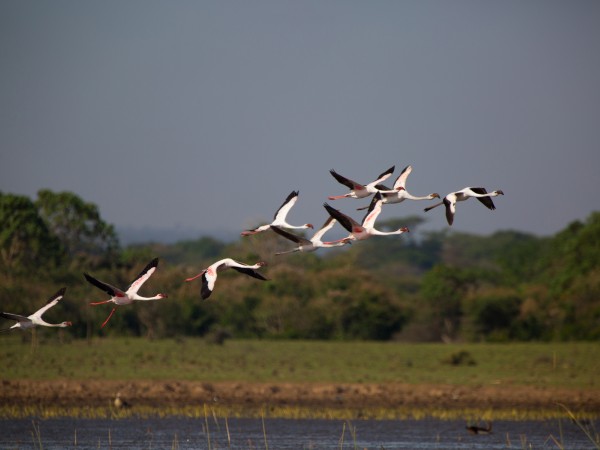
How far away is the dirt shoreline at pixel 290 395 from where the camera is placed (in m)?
30.5

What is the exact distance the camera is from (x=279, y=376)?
1404 inches

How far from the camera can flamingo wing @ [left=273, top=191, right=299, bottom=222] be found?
1644 cm

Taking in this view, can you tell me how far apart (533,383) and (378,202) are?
67.2 ft

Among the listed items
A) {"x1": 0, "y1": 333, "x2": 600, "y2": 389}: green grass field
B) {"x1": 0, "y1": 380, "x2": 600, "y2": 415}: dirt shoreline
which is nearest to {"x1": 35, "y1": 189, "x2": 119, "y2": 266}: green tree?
{"x1": 0, "y1": 333, "x2": 600, "y2": 389}: green grass field

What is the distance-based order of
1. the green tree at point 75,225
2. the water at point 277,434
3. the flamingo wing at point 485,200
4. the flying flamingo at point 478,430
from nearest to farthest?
the flamingo wing at point 485,200 → the water at point 277,434 → the flying flamingo at point 478,430 → the green tree at point 75,225

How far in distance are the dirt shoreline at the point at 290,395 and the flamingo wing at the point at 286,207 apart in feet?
46.5

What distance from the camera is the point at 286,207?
54.9 ft

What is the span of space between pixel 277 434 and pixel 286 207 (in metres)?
Result: 9.87

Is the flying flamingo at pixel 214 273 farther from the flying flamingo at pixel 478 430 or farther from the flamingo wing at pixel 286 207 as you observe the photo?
the flying flamingo at pixel 478 430

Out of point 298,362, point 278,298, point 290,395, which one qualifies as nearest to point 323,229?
point 290,395

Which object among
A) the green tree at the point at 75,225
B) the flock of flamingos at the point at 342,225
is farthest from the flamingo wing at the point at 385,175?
the green tree at the point at 75,225

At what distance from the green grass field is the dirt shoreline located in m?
1.50

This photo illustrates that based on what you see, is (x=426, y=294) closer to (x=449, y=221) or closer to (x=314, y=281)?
(x=314, y=281)

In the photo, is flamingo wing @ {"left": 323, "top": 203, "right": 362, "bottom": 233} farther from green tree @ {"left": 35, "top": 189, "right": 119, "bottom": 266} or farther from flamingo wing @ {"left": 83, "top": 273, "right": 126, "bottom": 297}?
green tree @ {"left": 35, "top": 189, "right": 119, "bottom": 266}
